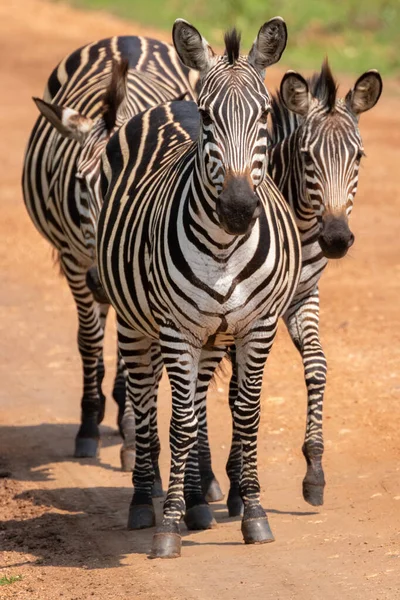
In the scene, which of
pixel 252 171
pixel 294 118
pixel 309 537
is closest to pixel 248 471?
pixel 309 537

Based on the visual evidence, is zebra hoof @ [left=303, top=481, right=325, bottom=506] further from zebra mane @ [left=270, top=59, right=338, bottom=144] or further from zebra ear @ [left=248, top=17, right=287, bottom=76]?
zebra ear @ [left=248, top=17, right=287, bottom=76]

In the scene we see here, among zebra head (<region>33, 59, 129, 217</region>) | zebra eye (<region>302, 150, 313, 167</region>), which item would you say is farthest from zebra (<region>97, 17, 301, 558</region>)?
zebra head (<region>33, 59, 129, 217</region>)

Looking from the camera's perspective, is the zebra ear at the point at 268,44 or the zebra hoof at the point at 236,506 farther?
the zebra hoof at the point at 236,506

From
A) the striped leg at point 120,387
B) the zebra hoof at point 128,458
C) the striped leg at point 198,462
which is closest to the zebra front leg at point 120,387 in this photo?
the striped leg at point 120,387

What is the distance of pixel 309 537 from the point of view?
21.9 feet

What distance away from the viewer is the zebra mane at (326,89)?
693 cm

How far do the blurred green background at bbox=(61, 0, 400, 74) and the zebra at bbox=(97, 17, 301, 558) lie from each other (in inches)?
715

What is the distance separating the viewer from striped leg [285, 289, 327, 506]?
7102 millimetres

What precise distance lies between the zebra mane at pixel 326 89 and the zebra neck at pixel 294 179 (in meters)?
0.24

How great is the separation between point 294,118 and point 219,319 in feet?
6.17

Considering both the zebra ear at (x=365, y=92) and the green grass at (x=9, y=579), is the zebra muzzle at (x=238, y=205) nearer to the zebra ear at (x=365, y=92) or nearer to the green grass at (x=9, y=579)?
the zebra ear at (x=365, y=92)

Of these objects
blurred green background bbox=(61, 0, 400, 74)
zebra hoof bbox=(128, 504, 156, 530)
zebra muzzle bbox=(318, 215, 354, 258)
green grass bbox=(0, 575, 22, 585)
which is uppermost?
blurred green background bbox=(61, 0, 400, 74)

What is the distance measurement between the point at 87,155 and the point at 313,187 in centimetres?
204

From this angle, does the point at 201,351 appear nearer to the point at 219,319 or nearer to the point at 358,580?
the point at 219,319
